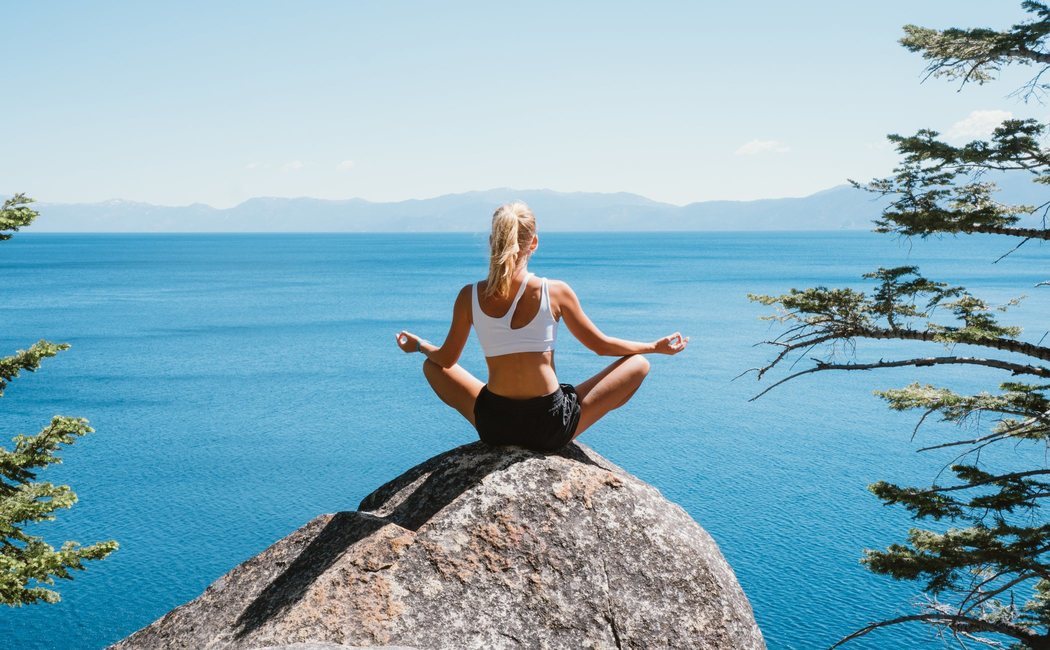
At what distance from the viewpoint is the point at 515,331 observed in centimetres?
461

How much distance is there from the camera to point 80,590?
709 inches

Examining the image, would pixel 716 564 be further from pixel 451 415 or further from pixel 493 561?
pixel 451 415

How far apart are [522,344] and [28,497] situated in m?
5.59

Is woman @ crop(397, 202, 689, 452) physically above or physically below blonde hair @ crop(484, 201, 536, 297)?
below

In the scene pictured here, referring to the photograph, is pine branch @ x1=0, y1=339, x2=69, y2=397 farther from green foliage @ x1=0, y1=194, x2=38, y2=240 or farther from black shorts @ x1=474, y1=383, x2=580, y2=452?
black shorts @ x1=474, y1=383, x2=580, y2=452

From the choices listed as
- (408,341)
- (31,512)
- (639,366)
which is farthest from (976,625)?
(31,512)

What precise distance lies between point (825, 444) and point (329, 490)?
55.7ft

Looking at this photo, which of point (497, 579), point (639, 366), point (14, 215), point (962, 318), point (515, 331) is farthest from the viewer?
point (962, 318)

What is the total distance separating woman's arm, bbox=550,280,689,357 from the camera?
15.3 ft

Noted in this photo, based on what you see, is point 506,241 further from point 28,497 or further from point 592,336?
point 28,497

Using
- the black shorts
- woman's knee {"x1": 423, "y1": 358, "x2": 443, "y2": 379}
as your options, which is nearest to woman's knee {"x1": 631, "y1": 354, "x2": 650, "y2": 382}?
the black shorts

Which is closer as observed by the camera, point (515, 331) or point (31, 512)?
point (515, 331)

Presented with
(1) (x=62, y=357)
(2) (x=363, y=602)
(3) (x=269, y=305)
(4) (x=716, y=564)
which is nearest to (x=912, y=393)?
(4) (x=716, y=564)

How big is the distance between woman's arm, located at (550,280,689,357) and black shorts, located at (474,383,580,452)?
0.38 m
